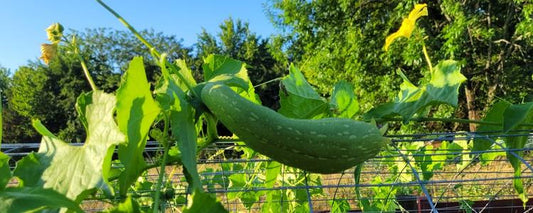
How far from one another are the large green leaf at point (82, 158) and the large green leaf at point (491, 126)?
1.57ft

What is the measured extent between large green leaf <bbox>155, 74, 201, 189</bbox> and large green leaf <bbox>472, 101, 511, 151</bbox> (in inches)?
15.9

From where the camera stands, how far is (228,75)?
1.64 feet

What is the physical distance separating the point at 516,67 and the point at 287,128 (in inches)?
193

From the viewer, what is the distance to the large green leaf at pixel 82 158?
0.34 m

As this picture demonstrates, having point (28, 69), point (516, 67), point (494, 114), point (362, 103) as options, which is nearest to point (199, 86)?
point (494, 114)

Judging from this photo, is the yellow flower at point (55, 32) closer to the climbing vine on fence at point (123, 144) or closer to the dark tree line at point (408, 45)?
the climbing vine on fence at point (123, 144)

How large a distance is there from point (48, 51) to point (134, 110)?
0.17 meters

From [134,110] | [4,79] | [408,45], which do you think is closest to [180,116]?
[134,110]

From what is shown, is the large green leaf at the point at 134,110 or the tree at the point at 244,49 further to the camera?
the tree at the point at 244,49

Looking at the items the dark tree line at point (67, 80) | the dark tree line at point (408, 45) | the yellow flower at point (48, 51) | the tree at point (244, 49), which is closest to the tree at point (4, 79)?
the dark tree line at point (67, 80)

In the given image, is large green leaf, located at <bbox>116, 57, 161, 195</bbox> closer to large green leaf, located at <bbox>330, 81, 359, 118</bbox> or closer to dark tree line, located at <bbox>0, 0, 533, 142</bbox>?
large green leaf, located at <bbox>330, 81, 359, 118</bbox>

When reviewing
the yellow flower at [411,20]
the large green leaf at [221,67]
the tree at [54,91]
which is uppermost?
the tree at [54,91]

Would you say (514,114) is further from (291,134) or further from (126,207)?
(126,207)

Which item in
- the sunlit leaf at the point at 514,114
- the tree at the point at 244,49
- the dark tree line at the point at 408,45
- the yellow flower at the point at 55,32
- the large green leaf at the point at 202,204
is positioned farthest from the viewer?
the tree at the point at 244,49
